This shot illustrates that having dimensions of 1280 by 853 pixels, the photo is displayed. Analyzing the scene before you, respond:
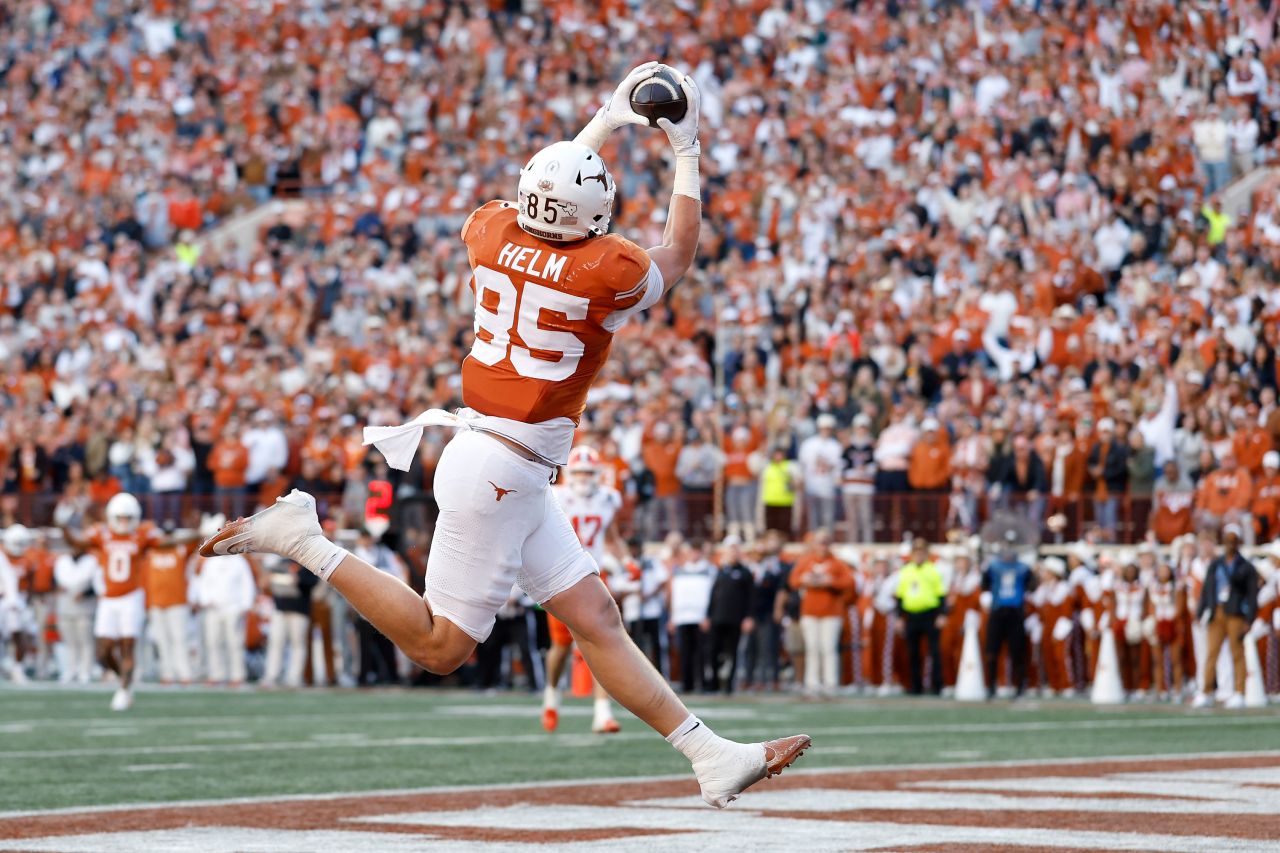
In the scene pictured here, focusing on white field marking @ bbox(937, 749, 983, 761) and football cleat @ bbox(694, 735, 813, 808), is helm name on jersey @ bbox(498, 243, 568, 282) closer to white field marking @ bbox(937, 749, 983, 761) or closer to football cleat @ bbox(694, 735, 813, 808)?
football cleat @ bbox(694, 735, 813, 808)

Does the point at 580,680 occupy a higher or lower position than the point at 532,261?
lower

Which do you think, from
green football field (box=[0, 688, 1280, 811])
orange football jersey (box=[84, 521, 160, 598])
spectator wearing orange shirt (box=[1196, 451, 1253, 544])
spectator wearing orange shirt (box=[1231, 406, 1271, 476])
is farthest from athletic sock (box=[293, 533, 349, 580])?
spectator wearing orange shirt (box=[1231, 406, 1271, 476])

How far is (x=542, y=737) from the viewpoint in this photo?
14.2 m

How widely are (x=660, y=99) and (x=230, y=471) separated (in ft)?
59.5

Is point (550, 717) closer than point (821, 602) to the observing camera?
Yes

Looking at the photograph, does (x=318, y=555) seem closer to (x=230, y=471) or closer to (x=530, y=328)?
(x=530, y=328)

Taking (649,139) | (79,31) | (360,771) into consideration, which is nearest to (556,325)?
(360,771)

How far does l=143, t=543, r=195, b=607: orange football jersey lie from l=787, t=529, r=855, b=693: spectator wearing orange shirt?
648 centimetres

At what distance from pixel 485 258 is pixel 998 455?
577 inches

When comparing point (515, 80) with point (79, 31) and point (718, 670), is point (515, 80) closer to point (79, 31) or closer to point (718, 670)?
point (79, 31)

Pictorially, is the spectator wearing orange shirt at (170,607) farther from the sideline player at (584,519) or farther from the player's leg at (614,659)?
the player's leg at (614,659)

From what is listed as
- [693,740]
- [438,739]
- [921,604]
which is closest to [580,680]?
[921,604]

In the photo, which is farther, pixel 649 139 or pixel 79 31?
pixel 79 31

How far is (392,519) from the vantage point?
23.5m
